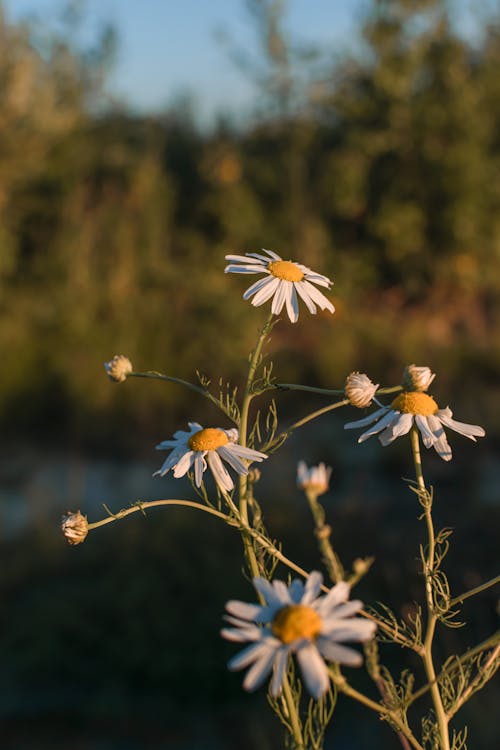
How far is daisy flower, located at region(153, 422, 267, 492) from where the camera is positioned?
116 cm

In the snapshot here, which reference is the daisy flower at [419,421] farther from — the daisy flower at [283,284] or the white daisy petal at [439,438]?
the daisy flower at [283,284]

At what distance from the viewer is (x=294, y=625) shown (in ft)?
2.83

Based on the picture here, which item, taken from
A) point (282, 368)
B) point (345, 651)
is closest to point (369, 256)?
point (282, 368)

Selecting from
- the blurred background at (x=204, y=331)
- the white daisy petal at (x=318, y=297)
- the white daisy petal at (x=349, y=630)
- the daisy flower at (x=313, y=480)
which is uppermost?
the blurred background at (x=204, y=331)

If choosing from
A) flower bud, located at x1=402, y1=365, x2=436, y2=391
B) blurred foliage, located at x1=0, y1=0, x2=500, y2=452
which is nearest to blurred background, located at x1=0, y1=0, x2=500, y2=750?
blurred foliage, located at x1=0, y1=0, x2=500, y2=452

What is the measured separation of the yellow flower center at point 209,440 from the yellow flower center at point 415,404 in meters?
0.25

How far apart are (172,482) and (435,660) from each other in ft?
9.26

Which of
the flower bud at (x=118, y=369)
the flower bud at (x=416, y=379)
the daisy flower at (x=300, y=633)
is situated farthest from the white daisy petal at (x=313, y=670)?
the flower bud at (x=118, y=369)

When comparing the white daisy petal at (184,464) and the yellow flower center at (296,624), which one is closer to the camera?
the yellow flower center at (296,624)

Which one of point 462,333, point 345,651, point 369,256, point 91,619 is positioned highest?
point 369,256

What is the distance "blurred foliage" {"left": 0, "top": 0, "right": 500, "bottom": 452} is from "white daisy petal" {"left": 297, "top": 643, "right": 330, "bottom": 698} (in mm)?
6474

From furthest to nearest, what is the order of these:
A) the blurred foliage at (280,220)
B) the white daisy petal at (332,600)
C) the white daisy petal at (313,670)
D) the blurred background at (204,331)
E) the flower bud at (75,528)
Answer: the blurred foliage at (280,220) < the blurred background at (204,331) < the flower bud at (75,528) < the white daisy petal at (332,600) < the white daisy petal at (313,670)

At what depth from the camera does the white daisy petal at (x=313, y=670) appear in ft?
2.49

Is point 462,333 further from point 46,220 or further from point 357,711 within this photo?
point 357,711
